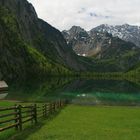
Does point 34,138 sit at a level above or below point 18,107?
below

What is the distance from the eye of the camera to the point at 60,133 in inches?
1114

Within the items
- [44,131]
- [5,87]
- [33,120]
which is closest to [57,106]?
[33,120]

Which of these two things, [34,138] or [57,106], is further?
[57,106]

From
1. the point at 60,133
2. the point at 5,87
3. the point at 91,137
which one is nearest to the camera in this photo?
the point at 5,87

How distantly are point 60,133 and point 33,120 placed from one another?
8.91 metres

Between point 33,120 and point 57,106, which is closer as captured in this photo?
point 33,120

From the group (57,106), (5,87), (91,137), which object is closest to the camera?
(5,87)

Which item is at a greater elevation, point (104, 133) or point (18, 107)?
point (18, 107)

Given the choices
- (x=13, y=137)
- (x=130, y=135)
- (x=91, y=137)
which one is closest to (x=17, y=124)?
(x=13, y=137)

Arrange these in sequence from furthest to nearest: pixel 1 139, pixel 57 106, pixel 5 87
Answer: pixel 57 106
pixel 1 139
pixel 5 87

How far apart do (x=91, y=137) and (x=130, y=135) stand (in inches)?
133

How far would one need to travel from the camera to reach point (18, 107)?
28953 millimetres

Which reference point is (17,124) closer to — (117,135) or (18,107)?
Result: (18,107)

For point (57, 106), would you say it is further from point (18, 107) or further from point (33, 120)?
point (18, 107)
